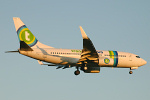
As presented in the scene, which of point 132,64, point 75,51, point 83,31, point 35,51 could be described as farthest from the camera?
point 132,64

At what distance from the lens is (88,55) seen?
50188mm

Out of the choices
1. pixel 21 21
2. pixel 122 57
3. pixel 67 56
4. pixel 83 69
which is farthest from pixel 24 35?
pixel 122 57

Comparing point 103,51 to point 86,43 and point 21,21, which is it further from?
point 21,21

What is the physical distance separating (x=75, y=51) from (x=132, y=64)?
11.0 metres

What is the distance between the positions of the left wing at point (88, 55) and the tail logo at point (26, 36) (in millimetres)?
8333

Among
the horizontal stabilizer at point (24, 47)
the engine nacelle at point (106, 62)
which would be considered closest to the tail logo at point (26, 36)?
the horizontal stabilizer at point (24, 47)

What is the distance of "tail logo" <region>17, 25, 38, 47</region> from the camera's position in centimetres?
5269

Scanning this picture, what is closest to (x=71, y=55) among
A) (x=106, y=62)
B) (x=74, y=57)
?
(x=74, y=57)

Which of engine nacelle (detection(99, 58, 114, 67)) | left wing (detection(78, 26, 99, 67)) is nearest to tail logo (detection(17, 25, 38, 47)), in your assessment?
left wing (detection(78, 26, 99, 67))

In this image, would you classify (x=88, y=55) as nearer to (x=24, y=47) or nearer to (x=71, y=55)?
(x=71, y=55)

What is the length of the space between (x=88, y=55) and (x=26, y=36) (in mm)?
10854

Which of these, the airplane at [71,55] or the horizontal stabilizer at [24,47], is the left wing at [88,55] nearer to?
the airplane at [71,55]

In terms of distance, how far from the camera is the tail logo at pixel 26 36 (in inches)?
2074

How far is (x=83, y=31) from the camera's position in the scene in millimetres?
43312
